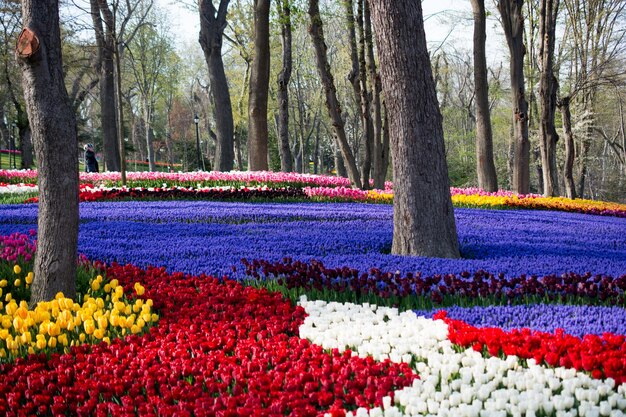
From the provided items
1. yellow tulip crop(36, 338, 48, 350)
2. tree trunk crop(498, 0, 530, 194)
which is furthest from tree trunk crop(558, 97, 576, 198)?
yellow tulip crop(36, 338, 48, 350)

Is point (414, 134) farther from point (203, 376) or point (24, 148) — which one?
point (24, 148)

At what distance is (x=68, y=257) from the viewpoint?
4355 millimetres

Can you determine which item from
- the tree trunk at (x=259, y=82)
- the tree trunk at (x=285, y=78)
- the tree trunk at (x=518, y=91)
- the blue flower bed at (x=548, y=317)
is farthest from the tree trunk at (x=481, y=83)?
the blue flower bed at (x=548, y=317)

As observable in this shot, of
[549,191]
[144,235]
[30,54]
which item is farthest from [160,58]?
[30,54]

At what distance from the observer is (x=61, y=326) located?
3797 mm

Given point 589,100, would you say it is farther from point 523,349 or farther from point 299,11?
point 523,349

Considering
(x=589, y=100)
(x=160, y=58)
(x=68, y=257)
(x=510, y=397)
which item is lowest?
(x=510, y=397)

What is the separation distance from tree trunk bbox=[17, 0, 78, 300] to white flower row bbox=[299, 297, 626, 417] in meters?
1.81

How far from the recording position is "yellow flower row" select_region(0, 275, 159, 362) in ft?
11.5

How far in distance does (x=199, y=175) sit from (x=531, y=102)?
1967 centimetres

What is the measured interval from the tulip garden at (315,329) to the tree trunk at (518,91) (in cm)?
844

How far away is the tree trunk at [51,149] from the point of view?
164 inches

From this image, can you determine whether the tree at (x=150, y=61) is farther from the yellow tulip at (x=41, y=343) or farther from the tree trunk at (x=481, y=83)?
the yellow tulip at (x=41, y=343)

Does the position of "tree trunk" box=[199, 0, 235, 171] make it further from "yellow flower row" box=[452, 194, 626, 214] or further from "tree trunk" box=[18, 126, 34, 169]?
"tree trunk" box=[18, 126, 34, 169]
